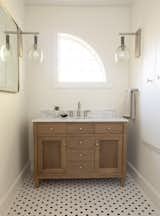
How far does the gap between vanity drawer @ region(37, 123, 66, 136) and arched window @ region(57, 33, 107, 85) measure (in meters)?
0.86

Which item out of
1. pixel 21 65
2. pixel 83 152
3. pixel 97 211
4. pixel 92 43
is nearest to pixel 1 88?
pixel 21 65

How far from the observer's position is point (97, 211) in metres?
2.26

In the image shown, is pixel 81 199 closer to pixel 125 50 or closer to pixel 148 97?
pixel 148 97

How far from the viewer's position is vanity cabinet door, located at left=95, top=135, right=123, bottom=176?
2826mm

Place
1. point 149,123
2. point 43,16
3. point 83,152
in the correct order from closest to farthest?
point 149,123
point 83,152
point 43,16

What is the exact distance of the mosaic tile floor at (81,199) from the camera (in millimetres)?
2238

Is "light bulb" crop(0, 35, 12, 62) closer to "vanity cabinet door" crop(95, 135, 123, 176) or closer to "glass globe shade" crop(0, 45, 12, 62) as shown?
"glass globe shade" crop(0, 45, 12, 62)

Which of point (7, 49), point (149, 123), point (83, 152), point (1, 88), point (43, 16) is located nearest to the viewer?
point (1, 88)

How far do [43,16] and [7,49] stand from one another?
1.34 meters

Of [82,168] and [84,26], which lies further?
[84,26]

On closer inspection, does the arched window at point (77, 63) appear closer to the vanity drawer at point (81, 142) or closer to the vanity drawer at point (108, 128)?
the vanity drawer at point (108, 128)

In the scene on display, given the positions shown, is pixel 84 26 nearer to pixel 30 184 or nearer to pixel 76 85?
pixel 76 85

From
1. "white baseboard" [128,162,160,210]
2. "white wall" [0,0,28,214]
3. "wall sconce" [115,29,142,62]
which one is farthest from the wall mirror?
"white baseboard" [128,162,160,210]

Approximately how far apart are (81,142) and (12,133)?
0.86 m
